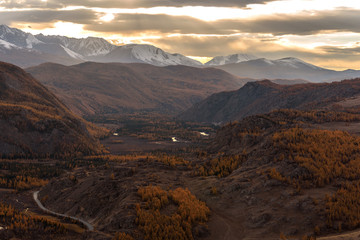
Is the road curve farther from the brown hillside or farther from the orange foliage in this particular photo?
the brown hillside

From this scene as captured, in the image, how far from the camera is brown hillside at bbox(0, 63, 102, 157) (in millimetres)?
106250

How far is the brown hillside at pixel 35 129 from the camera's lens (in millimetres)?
106250

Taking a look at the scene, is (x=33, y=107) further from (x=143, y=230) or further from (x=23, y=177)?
(x=143, y=230)

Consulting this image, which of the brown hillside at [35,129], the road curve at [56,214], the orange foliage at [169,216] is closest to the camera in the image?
the orange foliage at [169,216]

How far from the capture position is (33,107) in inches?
5182

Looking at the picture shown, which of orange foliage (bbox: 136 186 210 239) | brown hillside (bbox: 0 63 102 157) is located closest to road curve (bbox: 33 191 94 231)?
orange foliage (bbox: 136 186 210 239)

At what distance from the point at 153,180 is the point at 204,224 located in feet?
53.3

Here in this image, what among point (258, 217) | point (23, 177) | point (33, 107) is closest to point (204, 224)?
point (258, 217)

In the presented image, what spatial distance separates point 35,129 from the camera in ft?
369

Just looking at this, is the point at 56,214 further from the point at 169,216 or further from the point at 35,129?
the point at 35,129

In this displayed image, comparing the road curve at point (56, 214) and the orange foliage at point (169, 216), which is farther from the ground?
the orange foliage at point (169, 216)

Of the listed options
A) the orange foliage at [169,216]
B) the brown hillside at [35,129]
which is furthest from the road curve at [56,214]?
the brown hillside at [35,129]

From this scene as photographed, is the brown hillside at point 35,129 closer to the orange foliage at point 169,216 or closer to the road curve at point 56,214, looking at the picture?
the road curve at point 56,214

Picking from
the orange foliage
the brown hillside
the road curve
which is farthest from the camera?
the brown hillside
